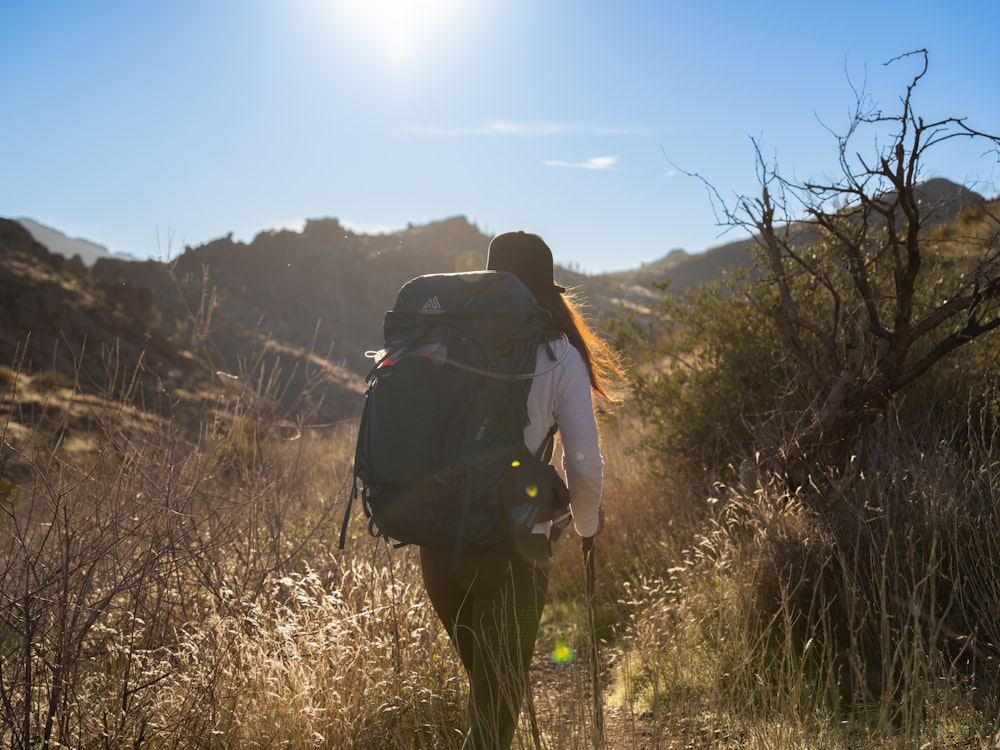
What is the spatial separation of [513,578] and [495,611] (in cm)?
15

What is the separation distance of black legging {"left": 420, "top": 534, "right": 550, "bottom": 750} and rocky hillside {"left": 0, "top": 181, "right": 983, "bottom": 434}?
139 centimetres

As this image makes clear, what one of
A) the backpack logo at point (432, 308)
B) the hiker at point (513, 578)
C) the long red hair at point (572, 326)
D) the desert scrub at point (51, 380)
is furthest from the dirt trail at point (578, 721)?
the desert scrub at point (51, 380)

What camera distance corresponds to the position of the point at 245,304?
47.8m

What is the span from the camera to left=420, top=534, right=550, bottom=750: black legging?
230 centimetres

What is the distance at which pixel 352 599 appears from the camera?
3643 millimetres

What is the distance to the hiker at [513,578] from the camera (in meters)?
2.30

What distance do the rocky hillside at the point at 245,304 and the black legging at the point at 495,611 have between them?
1390 mm

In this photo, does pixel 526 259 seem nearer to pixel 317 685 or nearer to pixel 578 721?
pixel 578 721

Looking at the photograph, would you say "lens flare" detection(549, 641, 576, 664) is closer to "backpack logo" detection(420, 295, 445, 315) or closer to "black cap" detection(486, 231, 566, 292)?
"black cap" detection(486, 231, 566, 292)

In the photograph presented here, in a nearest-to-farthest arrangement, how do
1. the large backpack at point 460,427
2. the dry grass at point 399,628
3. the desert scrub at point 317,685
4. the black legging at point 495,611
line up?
1. the large backpack at point 460,427
2. the black legging at point 495,611
3. the dry grass at point 399,628
4. the desert scrub at point 317,685

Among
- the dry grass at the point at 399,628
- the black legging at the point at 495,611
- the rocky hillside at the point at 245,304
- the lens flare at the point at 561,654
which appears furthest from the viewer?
the rocky hillside at the point at 245,304

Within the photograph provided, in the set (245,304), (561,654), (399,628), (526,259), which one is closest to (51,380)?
(561,654)

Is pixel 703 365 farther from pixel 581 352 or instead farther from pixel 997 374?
pixel 581 352

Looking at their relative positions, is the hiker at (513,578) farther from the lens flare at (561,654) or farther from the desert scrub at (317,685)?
the lens flare at (561,654)
